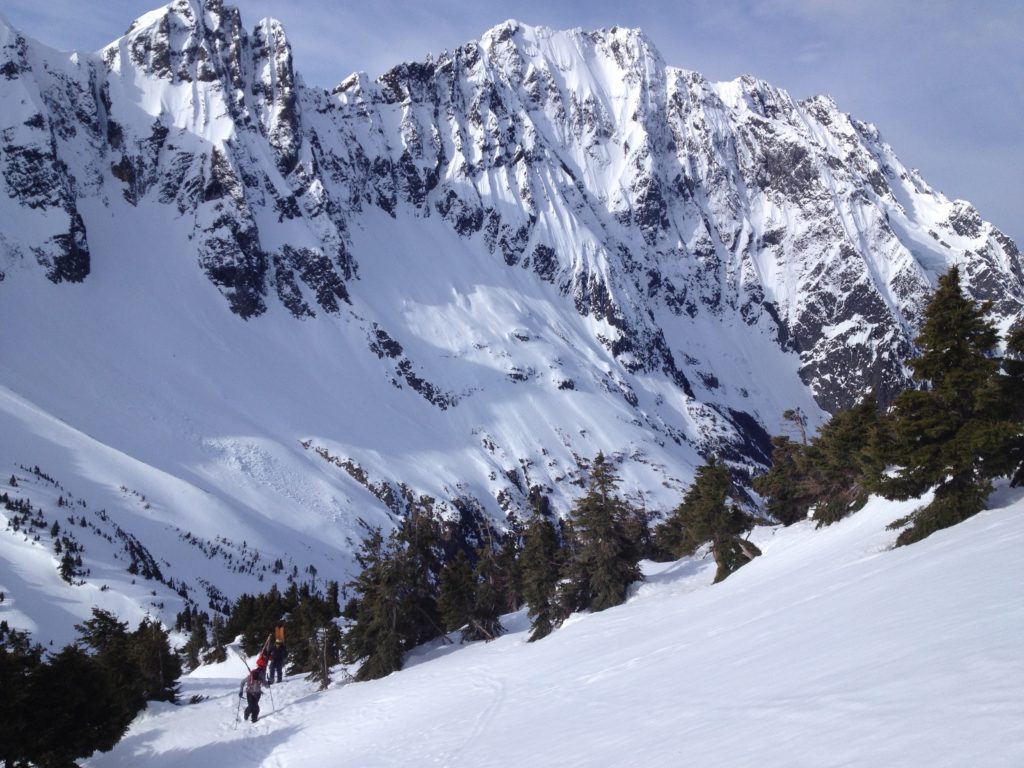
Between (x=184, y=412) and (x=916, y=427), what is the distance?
458ft

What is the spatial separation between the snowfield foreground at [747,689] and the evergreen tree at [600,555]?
21.9 feet

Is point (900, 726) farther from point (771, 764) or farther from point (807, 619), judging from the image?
point (807, 619)

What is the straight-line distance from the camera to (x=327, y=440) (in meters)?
152

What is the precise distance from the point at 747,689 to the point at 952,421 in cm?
1269

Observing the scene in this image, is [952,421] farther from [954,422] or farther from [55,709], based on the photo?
[55,709]

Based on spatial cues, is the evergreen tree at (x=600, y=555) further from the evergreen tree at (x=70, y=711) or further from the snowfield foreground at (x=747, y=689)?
the evergreen tree at (x=70, y=711)

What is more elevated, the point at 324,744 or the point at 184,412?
the point at 184,412

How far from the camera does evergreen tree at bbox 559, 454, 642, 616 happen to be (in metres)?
32.7

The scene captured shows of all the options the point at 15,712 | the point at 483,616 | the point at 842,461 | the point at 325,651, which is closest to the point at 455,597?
the point at 483,616

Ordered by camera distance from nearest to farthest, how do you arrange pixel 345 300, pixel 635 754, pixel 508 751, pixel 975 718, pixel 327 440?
pixel 975 718 < pixel 635 754 < pixel 508 751 < pixel 327 440 < pixel 345 300

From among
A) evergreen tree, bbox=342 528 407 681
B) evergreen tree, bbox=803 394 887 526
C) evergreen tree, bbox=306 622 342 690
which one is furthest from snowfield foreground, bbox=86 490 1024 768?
evergreen tree, bbox=306 622 342 690

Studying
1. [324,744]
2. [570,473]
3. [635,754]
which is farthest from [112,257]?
[635,754]

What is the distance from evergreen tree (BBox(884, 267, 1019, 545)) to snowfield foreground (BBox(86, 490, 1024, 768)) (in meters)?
0.82

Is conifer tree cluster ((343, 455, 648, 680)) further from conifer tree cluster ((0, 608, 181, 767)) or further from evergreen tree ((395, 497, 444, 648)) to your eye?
conifer tree cluster ((0, 608, 181, 767))
